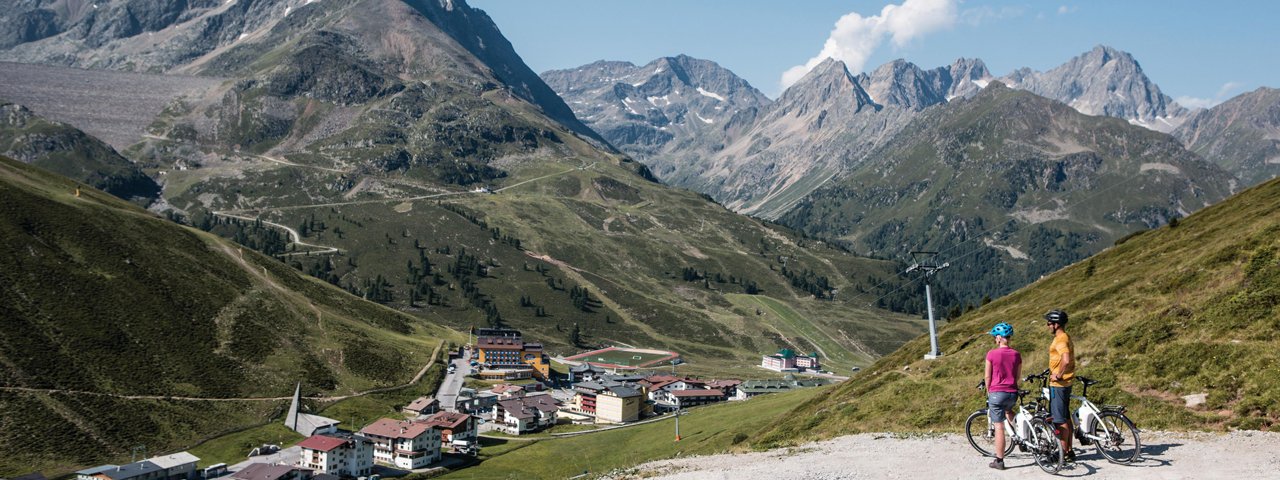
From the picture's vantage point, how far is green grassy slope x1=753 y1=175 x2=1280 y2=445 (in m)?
30.6

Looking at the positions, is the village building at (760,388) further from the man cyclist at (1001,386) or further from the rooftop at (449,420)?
the man cyclist at (1001,386)

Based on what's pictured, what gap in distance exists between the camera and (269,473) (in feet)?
287

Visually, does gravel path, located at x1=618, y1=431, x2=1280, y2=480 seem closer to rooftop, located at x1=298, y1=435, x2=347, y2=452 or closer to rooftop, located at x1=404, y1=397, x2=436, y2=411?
rooftop, located at x1=298, y1=435, x2=347, y2=452

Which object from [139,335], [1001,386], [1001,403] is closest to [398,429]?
[139,335]

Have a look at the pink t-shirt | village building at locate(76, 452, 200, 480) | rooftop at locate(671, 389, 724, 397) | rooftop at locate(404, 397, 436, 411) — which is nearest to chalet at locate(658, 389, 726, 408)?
rooftop at locate(671, 389, 724, 397)

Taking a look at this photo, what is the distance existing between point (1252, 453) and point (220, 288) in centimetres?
16083

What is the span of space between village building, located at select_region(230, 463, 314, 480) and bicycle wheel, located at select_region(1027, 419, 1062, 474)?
85.5 metres

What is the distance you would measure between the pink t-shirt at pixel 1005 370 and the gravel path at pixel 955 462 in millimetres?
2586

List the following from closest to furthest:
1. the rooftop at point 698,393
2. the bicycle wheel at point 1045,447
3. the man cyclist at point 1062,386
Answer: the man cyclist at point 1062,386 → the bicycle wheel at point 1045,447 → the rooftop at point 698,393

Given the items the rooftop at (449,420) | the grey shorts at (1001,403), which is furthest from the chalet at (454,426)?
the grey shorts at (1001,403)

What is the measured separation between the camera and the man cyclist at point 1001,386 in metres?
22.7

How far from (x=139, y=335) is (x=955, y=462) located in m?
132

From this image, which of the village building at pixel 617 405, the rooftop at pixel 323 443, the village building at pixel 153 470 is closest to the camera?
the village building at pixel 153 470

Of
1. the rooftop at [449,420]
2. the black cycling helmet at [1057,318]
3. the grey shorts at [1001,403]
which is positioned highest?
the black cycling helmet at [1057,318]
